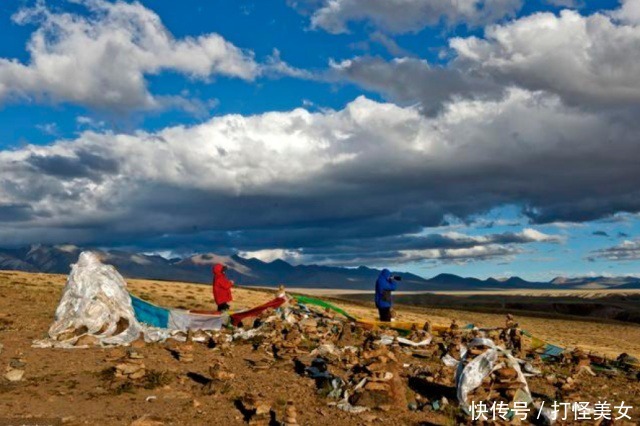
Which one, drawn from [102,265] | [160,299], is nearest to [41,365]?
[102,265]

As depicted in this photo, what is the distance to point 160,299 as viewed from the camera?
37.3 meters

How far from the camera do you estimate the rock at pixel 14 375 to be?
12891mm

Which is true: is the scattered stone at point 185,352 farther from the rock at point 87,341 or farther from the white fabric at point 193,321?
the white fabric at point 193,321

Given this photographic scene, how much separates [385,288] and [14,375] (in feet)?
41.1

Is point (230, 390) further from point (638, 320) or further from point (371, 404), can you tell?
point (638, 320)

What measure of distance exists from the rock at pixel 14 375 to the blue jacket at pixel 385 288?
478 inches

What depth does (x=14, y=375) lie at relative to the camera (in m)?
13.0

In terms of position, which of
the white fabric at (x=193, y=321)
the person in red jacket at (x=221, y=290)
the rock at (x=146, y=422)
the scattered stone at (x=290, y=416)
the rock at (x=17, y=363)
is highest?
the person in red jacket at (x=221, y=290)

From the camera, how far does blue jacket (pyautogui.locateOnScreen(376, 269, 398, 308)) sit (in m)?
22.0

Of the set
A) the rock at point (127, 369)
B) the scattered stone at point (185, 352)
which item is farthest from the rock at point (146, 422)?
the scattered stone at point (185, 352)

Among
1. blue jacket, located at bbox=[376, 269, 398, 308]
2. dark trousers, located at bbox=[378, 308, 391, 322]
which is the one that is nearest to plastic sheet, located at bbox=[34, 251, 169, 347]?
blue jacket, located at bbox=[376, 269, 398, 308]

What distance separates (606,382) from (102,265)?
1380 cm

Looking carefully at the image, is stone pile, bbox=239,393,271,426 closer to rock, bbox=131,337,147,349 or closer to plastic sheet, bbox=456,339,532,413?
plastic sheet, bbox=456,339,532,413

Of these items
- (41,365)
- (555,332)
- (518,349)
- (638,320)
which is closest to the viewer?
(41,365)
